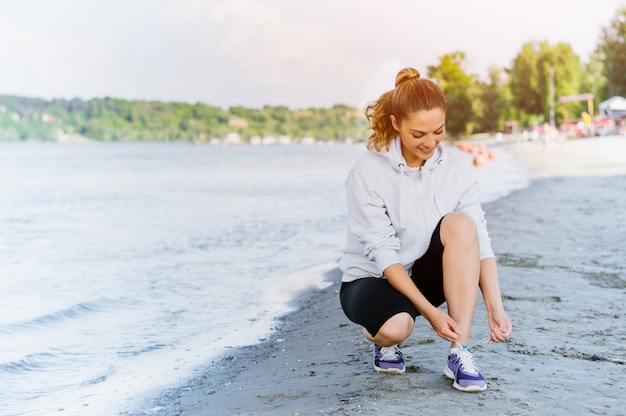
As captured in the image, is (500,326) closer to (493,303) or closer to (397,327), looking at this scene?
(493,303)

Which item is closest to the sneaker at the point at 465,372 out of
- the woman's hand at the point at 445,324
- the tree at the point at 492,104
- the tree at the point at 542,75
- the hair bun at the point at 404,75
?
the woman's hand at the point at 445,324

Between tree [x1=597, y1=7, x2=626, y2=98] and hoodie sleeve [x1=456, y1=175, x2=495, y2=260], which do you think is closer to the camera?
hoodie sleeve [x1=456, y1=175, x2=495, y2=260]

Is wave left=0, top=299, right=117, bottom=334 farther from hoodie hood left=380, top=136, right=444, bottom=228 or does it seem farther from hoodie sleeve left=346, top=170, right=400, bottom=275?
hoodie hood left=380, top=136, right=444, bottom=228

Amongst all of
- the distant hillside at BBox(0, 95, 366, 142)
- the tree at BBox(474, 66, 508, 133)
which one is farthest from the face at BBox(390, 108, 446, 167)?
the distant hillside at BBox(0, 95, 366, 142)

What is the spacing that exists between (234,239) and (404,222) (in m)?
9.00

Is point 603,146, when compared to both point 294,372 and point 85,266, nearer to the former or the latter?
point 85,266

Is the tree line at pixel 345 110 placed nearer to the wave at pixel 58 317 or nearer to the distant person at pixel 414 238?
the distant person at pixel 414 238

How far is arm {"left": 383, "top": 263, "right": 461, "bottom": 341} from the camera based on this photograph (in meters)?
2.96

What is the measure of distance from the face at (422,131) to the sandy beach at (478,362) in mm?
997

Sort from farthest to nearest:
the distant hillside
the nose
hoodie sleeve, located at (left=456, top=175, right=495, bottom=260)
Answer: the distant hillside < hoodie sleeve, located at (left=456, top=175, right=495, bottom=260) < the nose

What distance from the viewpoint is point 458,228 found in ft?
10.0

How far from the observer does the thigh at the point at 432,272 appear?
3.13 m

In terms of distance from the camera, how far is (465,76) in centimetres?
8638

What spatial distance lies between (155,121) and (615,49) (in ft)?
304
